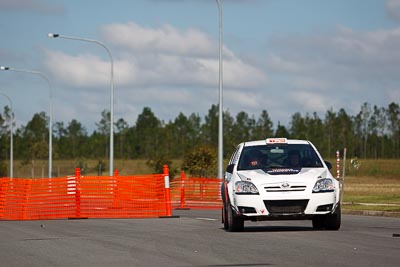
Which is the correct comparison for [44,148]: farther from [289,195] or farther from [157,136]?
[289,195]

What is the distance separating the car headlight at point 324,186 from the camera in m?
18.2

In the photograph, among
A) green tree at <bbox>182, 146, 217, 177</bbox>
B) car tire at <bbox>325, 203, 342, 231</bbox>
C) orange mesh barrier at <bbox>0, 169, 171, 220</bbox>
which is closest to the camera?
car tire at <bbox>325, 203, 342, 231</bbox>

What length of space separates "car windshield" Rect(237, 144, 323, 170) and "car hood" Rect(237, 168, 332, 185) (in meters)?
0.49

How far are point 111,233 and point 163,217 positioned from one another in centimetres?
751

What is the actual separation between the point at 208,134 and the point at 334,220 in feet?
538

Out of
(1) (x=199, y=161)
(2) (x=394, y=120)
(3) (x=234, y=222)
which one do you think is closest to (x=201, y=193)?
(3) (x=234, y=222)

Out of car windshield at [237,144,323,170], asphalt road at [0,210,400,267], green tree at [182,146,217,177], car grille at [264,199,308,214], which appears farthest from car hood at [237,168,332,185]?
green tree at [182,146,217,177]

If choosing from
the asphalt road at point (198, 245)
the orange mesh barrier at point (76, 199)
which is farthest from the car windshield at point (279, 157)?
the orange mesh barrier at point (76, 199)

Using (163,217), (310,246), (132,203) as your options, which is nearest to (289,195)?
(310,246)

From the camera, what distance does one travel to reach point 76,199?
93.9ft

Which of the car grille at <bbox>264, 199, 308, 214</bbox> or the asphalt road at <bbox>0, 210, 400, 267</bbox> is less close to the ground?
the car grille at <bbox>264, 199, 308, 214</bbox>

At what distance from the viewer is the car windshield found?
63.0 ft

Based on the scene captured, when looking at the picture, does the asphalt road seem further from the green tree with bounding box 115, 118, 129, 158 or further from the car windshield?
the green tree with bounding box 115, 118, 129, 158

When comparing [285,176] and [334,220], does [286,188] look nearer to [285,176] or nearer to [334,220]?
[285,176]
